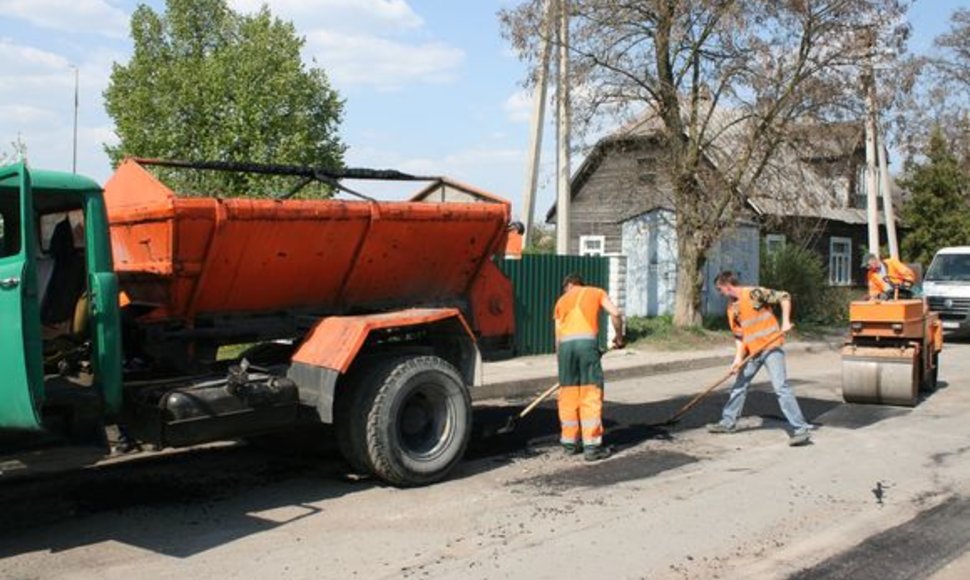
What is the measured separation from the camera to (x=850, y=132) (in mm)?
18219

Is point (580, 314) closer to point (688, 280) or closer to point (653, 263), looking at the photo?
point (688, 280)

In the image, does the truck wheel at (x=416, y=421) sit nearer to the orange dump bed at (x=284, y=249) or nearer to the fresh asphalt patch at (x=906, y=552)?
the orange dump bed at (x=284, y=249)

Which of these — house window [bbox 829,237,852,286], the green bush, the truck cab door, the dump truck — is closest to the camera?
the truck cab door

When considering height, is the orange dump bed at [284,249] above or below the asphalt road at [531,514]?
above

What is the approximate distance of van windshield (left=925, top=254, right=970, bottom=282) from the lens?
20953 mm

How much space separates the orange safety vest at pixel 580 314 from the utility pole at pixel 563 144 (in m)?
8.96

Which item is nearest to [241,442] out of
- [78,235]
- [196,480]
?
[196,480]

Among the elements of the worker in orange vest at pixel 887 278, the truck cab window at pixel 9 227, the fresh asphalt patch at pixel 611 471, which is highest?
the truck cab window at pixel 9 227

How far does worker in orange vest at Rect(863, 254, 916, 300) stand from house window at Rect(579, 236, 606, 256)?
36.1ft

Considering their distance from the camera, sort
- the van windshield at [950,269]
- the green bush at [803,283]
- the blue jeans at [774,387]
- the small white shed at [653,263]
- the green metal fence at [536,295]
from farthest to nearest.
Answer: the green bush at [803,283] < the small white shed at [653,263] < the van windshield at [950,269] < the green metal fence at [536,295] < the blue jeans at [774,387]

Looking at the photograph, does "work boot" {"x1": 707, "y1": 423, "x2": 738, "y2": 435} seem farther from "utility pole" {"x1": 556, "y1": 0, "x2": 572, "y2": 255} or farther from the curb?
"utility pole" {"x1": 556, "y1": 0, "x2": 572, "y2": 255}

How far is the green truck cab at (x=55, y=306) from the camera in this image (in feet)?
15.5

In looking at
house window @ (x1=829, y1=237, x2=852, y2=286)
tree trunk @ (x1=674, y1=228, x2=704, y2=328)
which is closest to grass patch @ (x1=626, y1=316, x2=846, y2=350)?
tree trunk @ (x1=674, y1=228, x2=704, y2=328)

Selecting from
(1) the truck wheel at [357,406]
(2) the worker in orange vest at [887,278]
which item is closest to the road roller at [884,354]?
(2) the worker in orange vest at [887,278]
